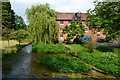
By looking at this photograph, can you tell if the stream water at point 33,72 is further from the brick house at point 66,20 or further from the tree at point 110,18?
the brick house at point 66,20

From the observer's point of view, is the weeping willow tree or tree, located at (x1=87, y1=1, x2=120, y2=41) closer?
tree, located at (x1=87, y1=1, x2=120, y2=41)

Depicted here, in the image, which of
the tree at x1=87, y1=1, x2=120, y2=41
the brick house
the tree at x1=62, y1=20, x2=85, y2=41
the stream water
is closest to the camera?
the stream water

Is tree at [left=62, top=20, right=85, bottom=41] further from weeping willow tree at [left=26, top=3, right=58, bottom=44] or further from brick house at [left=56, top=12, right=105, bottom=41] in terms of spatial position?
brick house at [left=56, top=12, right=105, bottom=41]

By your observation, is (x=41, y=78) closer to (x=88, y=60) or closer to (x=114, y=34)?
(x=88, y=60)

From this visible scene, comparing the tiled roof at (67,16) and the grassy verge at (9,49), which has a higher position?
the tiled roof at (67,16)

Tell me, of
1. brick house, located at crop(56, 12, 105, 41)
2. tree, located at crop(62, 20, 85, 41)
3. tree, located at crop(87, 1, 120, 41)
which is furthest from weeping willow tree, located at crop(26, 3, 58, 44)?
brick house, located at crop(56, 12, 105, 41)

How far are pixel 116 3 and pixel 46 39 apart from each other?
38.2ft

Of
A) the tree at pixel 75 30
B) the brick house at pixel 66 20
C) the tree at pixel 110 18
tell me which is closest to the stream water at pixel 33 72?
the tree at pixel 110 18

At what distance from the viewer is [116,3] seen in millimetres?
13805

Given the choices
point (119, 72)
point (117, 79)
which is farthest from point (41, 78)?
point (119, 72)

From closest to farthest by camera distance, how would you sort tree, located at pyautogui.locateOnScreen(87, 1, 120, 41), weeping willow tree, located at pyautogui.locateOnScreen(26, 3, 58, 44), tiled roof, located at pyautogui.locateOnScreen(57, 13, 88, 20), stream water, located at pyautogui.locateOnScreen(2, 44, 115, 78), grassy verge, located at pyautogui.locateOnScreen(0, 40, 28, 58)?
stream water, located at pyautogui.locateOnScreen(2, 44, 115, 78)
grassy verge, located at pyautogui.locateOnScreen(0, 40, 28, 58)
tree, located at pyautogui.locateOnScreen(87, 1, 120, 41)
weeping willow tree, located at pyautogui.locateOnScreen(26, 3, 58, 44)
tiled roof, located at pyautogui.locateOnScreen(57, 13, 88, 20)

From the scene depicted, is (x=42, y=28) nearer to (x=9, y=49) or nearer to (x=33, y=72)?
(x=9, y=49)

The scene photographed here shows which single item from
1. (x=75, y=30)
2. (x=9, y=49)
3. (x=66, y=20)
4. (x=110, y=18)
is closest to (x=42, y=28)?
(x=9, y=49)

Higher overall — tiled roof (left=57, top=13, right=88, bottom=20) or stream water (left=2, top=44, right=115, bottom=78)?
tiled roof (left=57, top=13, right=88, bottom=20)
